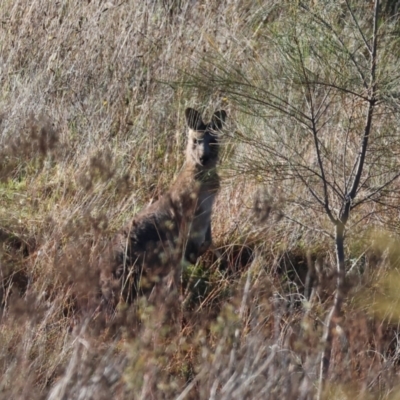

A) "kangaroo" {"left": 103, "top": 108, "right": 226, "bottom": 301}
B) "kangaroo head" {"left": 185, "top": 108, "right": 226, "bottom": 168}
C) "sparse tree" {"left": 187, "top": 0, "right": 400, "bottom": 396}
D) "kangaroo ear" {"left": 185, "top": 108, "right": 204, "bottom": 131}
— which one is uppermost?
"sparse tree" {"left": 187, "top": 0, "right": 400, "bottom": 396}

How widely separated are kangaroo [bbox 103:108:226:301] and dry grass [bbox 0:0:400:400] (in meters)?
0.18

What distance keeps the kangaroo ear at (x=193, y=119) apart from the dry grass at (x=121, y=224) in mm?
264

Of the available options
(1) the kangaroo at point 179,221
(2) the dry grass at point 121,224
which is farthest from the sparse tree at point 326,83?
(1) the kangaroo at point 179,221

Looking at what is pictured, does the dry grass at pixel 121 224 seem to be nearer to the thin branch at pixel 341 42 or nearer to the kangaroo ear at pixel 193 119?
the kangaroo ear at pixel 193 119

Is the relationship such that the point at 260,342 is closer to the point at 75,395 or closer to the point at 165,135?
the point at 75,395

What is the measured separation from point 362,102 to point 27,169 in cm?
290

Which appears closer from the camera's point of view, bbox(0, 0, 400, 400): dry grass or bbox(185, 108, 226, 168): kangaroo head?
bbox(0, 0, 400, 400): dry grass

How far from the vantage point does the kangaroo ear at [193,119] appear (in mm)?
6742

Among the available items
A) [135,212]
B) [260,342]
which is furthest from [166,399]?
[135,212]

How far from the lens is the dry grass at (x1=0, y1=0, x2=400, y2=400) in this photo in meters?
3.08

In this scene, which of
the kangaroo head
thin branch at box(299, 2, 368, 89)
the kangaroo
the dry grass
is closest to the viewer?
the dry grass

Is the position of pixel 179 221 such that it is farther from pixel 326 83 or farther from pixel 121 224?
pixel 326 83

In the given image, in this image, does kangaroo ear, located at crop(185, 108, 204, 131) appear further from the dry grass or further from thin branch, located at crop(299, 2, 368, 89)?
thin branch, located at crop(299, 2, 368, 89)

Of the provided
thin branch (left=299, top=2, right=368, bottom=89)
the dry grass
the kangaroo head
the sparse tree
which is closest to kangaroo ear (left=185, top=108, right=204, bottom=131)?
the kangaroo head
